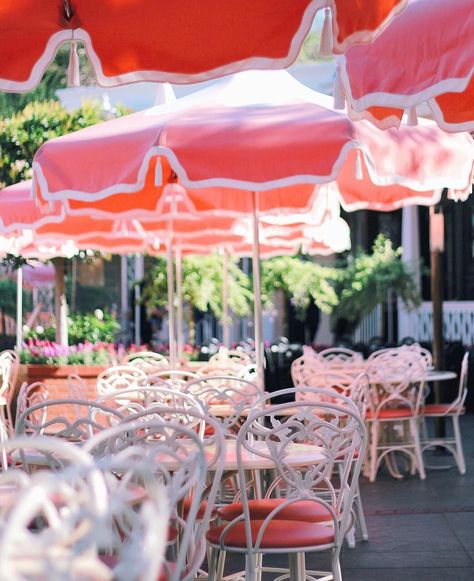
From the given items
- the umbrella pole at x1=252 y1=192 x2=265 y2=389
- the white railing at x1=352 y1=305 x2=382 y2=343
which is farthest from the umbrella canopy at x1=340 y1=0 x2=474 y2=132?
the white railing at x1=352 y1=305 x2=382 y2=343

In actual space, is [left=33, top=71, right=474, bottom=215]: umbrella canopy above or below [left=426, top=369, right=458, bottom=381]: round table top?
above

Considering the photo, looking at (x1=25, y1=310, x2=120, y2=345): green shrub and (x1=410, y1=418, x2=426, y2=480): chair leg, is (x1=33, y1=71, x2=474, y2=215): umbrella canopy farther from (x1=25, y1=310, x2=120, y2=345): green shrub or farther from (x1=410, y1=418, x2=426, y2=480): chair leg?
(x1=25, y1=310, x2=120, y2=345): green shrub

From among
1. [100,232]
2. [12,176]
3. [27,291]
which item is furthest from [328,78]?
[100,232]

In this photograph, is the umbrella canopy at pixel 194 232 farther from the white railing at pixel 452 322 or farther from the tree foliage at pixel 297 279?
the white railing at pixel 452 322

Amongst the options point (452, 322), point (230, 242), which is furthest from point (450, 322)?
point (230, 242)

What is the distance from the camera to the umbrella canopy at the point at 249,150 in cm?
648

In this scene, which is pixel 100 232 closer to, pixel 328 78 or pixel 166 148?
pixel 166 148

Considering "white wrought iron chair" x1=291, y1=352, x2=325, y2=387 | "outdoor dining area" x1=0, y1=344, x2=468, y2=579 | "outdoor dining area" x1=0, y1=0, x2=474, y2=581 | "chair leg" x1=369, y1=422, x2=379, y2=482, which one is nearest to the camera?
"outdoor dining area" x1=0, y1=344, x2=468, y2=579

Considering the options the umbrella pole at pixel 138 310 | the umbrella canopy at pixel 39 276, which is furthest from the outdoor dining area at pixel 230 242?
the umbrella canopy at pixel 39 276

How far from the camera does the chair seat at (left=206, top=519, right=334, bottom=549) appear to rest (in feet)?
14.6

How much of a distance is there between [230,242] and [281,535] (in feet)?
26.5

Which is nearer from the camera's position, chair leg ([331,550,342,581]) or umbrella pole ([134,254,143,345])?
chair leg ([331,550,342,581])

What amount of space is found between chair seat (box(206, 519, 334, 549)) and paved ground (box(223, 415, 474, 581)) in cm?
157

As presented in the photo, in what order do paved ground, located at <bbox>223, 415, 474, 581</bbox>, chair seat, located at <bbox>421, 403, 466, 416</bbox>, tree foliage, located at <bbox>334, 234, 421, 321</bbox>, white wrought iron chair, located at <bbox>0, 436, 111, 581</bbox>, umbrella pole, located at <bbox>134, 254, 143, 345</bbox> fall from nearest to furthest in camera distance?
white wrought iron chair, located at <bbox>0, 436, 111, 581</bbox> → paved ground, located at <bbox>223, 415, 474, 581</bbox> → chair seat, located at <bbox>421, 403, 466, 416</bbox> → tree foliage, located at <bbox>334, 234, 421, 321</bbox> → umbrella pole, located at <bbox>134, 254, 143, 345</bbox>
